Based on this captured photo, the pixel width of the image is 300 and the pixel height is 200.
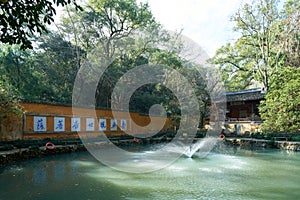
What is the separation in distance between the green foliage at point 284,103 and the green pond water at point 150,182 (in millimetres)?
6008

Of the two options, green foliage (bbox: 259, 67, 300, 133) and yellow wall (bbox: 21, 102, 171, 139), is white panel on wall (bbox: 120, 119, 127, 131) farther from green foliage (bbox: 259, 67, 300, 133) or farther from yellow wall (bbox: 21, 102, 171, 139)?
green foliage (bbox: 259, 67, 300, 133)

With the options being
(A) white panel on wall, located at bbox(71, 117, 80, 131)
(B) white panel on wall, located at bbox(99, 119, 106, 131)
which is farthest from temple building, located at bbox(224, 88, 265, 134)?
(A) white panel on wall, located at bbox(71, 117, 80, 131)

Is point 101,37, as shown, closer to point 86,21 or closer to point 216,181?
point 86,21

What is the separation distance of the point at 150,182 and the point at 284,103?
11435 mm

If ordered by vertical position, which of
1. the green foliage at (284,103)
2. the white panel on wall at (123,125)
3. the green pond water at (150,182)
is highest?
the green foliage at (284,103)

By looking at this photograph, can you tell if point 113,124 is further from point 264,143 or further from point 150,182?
point 150,182

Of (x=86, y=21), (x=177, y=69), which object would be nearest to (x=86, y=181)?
(x=86, y=21)

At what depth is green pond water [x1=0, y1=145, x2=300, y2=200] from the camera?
578cm

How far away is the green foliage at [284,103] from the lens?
15070mm

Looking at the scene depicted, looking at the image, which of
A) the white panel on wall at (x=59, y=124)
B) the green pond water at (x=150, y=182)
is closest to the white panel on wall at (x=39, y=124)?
the white panel on wall at (x=59, y=124)

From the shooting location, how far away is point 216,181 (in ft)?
23.5

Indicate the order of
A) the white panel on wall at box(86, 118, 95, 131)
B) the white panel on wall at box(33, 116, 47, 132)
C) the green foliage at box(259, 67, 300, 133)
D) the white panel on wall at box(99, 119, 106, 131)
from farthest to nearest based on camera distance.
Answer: the white panel on wall at box(99, 119, 106, 131) → the white panel on wall at box(86, 118, 95, 131) → the green foliage at box(259, 67, 300, 133) → the white panel on wall at box(33, 116, 47, 132)

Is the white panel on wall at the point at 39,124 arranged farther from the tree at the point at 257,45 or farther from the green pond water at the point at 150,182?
the tree at the point at 257,45

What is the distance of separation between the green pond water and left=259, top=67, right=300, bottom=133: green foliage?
6.01 m
